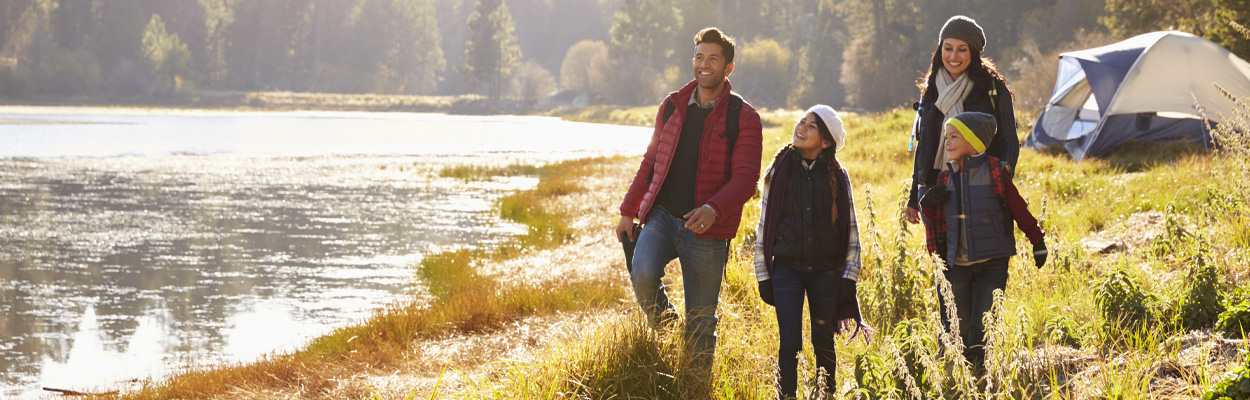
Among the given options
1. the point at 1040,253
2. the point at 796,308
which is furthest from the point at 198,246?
the point at 1040,253

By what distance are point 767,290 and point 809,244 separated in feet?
1.03

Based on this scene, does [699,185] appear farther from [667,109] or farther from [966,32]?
[966,32]

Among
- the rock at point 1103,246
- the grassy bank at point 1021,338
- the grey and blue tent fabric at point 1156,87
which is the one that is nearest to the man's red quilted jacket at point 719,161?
the grassy bank at point 1021,338

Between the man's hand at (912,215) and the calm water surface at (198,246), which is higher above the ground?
the man's hand at (912,215)

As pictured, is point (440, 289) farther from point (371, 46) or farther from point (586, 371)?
point (371, 46)

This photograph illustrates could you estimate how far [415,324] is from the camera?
8164 mm

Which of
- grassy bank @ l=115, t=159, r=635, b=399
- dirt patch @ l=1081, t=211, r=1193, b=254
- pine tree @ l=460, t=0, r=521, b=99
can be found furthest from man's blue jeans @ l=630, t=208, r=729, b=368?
pine tree @ l=460, t=0, r=521, b=99

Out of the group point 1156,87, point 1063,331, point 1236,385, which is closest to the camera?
point 1236,385

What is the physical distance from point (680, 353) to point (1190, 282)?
292cm

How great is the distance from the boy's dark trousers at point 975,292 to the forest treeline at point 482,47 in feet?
87.6

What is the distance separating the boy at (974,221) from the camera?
4004mm

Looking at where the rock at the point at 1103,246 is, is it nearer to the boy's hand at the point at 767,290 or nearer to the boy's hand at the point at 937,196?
the boy's hand at the point at 937,196

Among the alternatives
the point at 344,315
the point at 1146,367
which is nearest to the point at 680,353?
the point at 1146,367

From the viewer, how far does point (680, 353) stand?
4.40 meters
